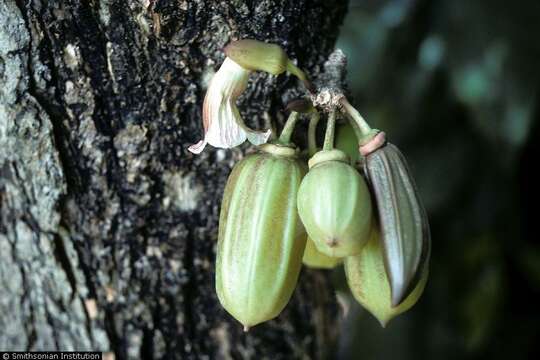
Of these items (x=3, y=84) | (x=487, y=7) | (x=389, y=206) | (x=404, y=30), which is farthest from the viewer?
(x=404, y=30)

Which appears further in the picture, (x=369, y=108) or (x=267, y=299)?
(x=369, y=108)

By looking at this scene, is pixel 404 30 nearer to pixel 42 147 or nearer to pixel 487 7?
pixel 487 7

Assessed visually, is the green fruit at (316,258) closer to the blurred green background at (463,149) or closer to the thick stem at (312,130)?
the thick stem at (312,130)

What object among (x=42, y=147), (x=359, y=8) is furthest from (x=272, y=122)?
(x=359, y=8)

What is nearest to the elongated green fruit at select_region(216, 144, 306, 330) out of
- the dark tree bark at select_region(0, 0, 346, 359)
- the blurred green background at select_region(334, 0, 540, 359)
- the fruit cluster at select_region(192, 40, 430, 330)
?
the fruit cluster at select_region(192, 40, 430, 330)

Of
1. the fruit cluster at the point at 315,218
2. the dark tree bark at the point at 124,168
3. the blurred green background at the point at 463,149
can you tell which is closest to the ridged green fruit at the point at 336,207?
the fruit cluster at the point at 315,218

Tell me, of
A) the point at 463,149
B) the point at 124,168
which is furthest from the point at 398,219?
the point at 463,149

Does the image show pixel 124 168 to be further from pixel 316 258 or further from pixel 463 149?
pixel 463 149
